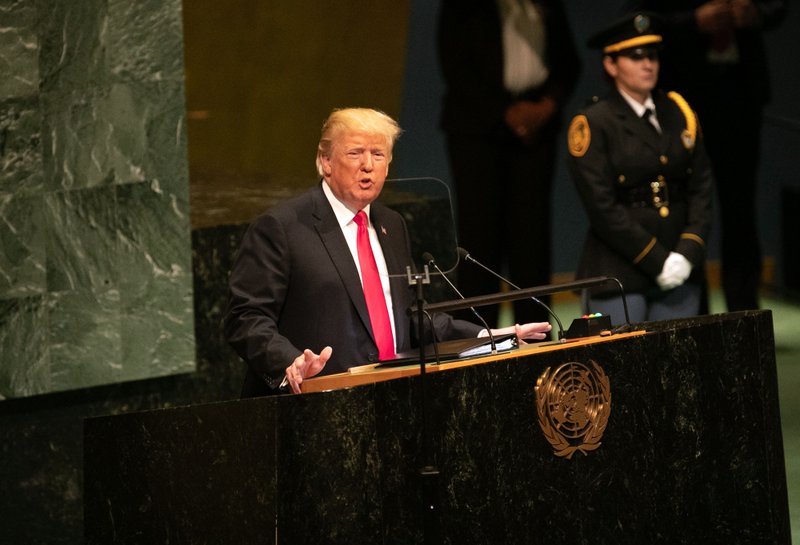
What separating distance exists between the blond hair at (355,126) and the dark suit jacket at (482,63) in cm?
237

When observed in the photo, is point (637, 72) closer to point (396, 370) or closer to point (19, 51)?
point (19, 51)

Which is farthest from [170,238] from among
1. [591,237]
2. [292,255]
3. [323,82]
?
[323,82]

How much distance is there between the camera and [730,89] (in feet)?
21.5

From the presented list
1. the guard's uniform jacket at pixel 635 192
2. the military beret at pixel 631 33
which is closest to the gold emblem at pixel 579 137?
the guard's uniform jacket at pixel 635 192

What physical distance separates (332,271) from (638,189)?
189 cm

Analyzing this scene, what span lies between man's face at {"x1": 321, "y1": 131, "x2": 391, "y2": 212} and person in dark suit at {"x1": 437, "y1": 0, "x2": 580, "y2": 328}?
235 centimetres

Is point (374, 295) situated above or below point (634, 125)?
below

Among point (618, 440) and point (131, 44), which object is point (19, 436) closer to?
point (131, 44)

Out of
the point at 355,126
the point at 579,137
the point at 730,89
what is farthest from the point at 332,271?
the point at 730,89

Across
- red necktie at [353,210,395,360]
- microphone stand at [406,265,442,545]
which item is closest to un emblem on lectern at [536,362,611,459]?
microphone stand at [406,265,442,545]

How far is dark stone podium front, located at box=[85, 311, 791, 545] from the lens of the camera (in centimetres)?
266

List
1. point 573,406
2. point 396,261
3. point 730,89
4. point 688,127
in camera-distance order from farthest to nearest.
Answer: point 730,89
point 688,127
point 396,261
point 573,406

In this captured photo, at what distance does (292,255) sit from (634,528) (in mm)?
1071

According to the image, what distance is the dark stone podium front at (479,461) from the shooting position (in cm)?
266
